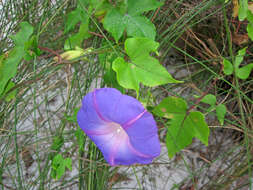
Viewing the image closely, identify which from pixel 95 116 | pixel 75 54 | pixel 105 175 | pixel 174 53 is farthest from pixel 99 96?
pixel 174 53

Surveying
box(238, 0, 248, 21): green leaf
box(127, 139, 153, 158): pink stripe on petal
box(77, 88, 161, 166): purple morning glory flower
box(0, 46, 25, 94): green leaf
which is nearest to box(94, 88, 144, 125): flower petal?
box(77, 88, 161, 166): purple morning glory flower

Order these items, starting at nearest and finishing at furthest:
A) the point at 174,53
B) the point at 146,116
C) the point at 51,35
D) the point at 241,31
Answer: the point at 146,116, the point at 241,31, the point at 51,35, the point at 174,53

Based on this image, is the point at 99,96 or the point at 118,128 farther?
the point at 118,128

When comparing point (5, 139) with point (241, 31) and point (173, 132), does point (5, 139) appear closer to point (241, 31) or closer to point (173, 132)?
point (173, 132)

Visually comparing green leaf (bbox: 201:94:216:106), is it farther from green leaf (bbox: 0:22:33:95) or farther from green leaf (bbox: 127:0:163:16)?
green leaf (bbox: 0:22:33:95)

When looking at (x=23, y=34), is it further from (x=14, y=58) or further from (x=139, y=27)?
(x=139, y=27)

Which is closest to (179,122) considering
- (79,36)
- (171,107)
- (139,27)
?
(171,107)
